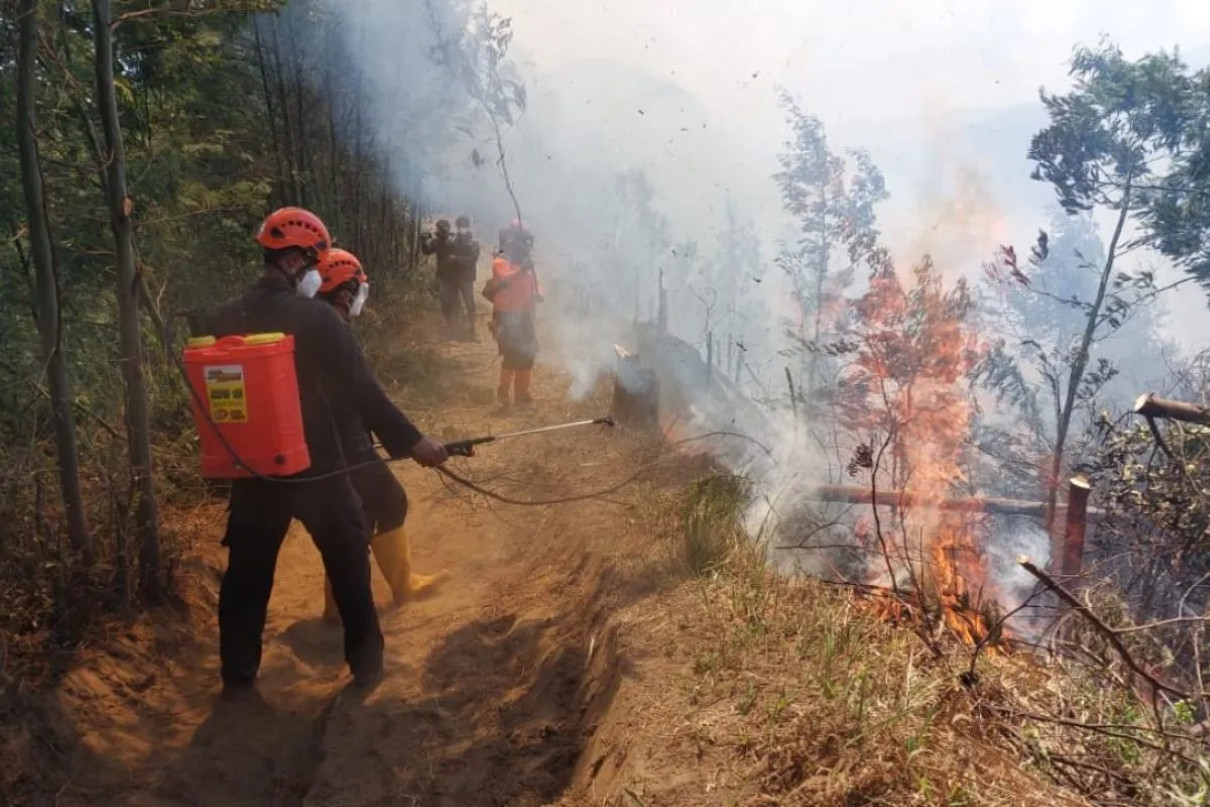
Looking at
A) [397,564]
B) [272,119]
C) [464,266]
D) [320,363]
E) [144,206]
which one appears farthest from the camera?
[464,266]

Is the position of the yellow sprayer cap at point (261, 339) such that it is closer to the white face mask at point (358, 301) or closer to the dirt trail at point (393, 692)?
the white face mask at point (358, 301)

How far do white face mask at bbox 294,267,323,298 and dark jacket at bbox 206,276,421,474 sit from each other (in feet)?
0.41

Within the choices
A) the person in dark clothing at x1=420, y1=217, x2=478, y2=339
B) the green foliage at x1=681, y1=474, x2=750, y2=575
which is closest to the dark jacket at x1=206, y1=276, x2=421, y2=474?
the green foliage at x1=681, y1=474, x2=750, y2=575

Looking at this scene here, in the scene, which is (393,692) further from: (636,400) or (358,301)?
(636,400)

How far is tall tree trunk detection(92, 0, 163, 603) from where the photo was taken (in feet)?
11.2

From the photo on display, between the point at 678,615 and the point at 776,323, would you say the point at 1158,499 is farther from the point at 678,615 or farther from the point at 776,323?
the point at 776,323

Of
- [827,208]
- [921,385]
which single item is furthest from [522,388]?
[827,208]

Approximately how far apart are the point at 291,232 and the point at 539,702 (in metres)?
2.51

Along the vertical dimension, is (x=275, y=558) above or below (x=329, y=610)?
above

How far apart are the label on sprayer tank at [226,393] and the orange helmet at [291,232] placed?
0.74 meters

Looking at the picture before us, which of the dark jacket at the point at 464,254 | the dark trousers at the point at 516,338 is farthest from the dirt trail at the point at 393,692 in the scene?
the dark jacket at the point at 464,254

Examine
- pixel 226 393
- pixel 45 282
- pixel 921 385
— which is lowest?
pixel 921 385

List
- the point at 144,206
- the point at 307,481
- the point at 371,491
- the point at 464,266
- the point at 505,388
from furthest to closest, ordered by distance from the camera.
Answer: the point at 464,266, the point at 505,388, the point at 144,206, the point at 371,491, the point at 307,481

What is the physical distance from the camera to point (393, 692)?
146 inches
